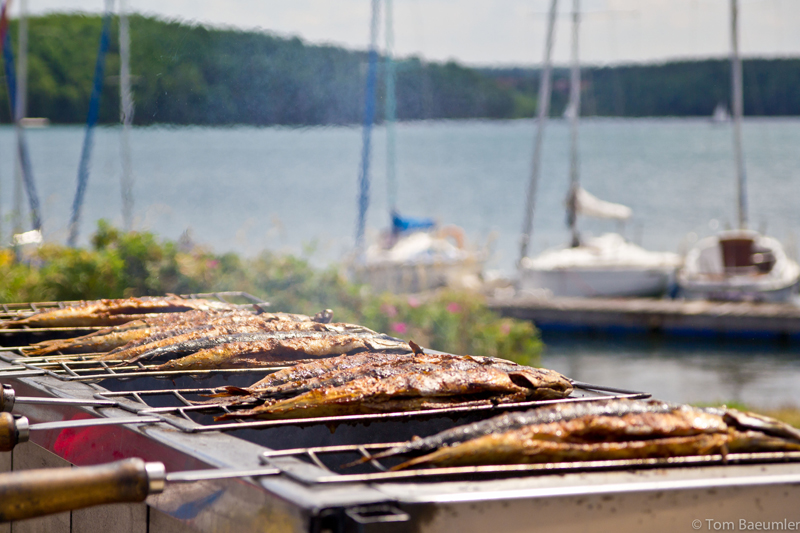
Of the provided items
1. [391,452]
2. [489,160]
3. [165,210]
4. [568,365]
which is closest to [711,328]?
[568,365]

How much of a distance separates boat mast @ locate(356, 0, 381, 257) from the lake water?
661 mm

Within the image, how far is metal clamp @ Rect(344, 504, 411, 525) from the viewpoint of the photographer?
165 cm

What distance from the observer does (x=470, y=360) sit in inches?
111

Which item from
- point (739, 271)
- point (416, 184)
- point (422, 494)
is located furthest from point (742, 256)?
point (416, 184)

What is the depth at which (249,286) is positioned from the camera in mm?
10391

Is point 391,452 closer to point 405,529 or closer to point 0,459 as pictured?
point 405,529

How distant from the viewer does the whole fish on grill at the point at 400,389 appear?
8.01 ft

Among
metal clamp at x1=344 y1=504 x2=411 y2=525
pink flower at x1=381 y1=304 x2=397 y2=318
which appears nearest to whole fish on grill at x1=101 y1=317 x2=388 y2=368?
metal clamp at x1=344 y1=504 x2=411 y2=525

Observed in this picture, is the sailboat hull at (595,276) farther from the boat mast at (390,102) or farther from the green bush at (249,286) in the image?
the green bush at (249,286)

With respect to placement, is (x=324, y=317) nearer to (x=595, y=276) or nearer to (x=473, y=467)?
(x=473, y=467)

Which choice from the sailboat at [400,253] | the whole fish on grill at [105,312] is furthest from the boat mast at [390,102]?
the whole fish on grill at [105,312]

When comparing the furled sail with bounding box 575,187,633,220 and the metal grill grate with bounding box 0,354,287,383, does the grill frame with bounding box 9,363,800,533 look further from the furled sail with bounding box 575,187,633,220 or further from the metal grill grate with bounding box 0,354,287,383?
the furled sail with bounding box 575,187,633,220

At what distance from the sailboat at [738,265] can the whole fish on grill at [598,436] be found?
1991 cm

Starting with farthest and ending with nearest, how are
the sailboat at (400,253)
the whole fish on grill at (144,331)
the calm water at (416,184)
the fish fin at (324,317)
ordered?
1. the calm water at (416,184)
2. the sailboat at (400,253)
3. the fish fin at (324,317)
4. the whole fish on grill at (144,331)
